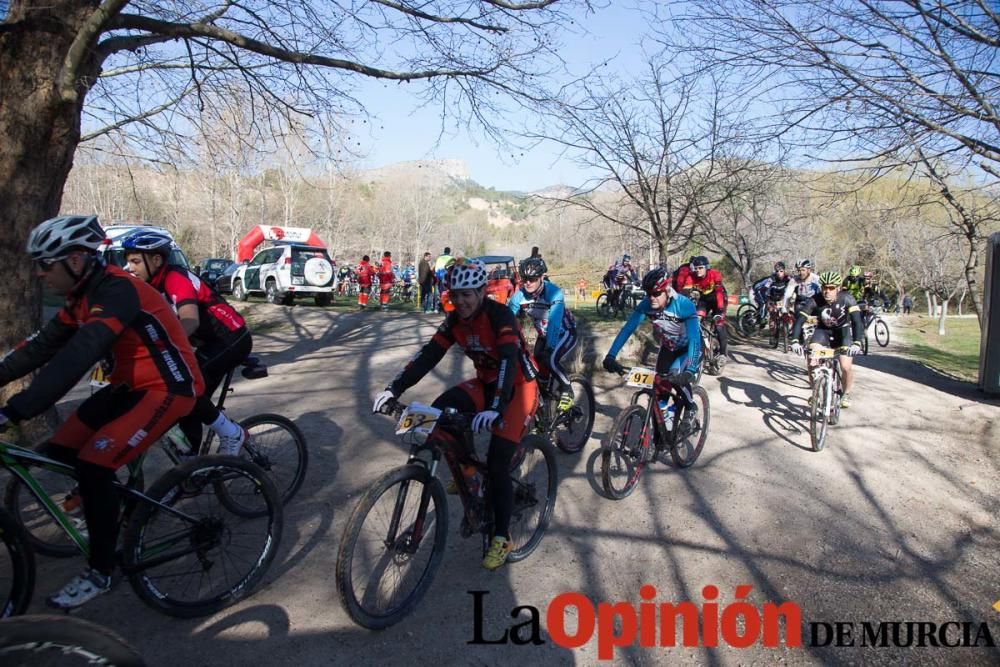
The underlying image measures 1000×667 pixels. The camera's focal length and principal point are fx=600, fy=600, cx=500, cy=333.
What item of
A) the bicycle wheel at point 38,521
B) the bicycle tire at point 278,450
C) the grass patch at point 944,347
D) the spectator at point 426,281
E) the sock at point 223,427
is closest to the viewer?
the bicycle wheel at point 38,521

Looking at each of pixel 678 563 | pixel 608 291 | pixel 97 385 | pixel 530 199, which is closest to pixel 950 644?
pixel 678 563

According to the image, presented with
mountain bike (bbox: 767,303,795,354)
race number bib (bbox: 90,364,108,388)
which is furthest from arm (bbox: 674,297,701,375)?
mountain bike (bbox: 767,303,795,354)

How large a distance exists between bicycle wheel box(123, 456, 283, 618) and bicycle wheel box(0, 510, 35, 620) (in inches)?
16.8

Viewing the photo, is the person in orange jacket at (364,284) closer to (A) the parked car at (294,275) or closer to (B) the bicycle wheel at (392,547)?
(A) the parked car at (294,275)

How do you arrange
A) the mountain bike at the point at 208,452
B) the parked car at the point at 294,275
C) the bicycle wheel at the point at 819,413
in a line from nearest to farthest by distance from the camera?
the mountain bike at the point at 208,452
the bicycle wheel at the point at 819,413
the parked car at the point at 294,275

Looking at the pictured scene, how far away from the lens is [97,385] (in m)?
3.93

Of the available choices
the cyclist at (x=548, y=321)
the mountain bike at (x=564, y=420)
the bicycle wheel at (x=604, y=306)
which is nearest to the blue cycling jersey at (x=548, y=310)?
the cyclist at (x=548, y=321)

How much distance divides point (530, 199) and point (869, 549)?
10.5 m

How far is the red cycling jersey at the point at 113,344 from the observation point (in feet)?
9.79

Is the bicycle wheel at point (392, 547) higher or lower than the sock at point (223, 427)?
lower

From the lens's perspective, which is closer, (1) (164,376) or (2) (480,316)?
(1) (164,376)

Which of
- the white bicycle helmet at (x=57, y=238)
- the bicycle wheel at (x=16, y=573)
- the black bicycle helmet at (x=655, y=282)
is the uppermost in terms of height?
the white bicycle helmet at (x=57, y=238)

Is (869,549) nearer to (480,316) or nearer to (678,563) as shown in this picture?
(678,563)

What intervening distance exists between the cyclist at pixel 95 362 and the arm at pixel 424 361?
1264 millimetres
